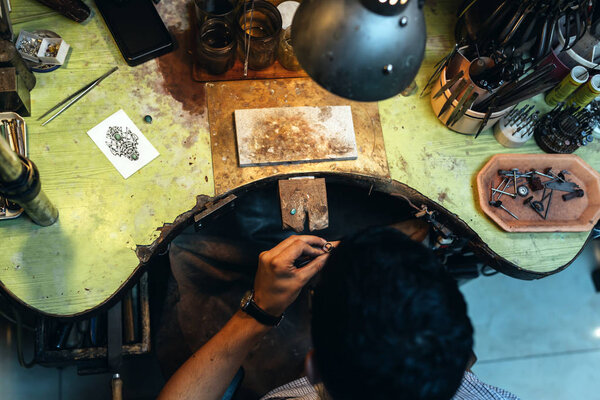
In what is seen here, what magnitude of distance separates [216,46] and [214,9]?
155mm

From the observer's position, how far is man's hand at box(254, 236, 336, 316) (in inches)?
53.9

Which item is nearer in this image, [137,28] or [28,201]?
[28,201]

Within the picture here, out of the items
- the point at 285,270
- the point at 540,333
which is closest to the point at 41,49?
the point at 285,270

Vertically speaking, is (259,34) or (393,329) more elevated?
(259,34)

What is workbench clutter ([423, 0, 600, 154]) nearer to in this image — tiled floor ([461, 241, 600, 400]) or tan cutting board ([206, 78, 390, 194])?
tan cutting board ([206, 78, 390, 194])

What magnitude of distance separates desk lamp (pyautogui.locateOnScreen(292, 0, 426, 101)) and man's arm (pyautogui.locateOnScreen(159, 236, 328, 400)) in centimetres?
57

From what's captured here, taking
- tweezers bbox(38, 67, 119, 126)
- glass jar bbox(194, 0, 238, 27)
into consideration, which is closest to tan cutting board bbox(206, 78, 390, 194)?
glass jar bbox(194, 0, 238, 27)

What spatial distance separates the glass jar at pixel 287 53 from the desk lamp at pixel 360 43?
61 centimetres

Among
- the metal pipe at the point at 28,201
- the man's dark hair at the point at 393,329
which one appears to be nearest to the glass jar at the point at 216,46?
the metal pipe at the point at 28,201

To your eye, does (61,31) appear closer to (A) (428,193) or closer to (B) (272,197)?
(B) (272,197)

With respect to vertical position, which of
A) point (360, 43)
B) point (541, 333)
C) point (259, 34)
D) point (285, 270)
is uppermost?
point (360, 43)

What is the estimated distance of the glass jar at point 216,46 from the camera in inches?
61.4

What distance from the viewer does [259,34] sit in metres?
1.67

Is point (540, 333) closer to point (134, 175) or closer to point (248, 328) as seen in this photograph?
point (248, 328)
